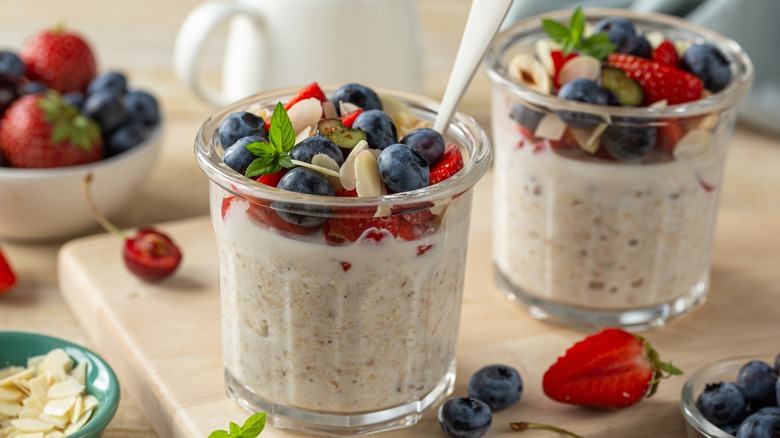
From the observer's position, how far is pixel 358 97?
126 cm

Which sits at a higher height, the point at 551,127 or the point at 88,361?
the point at 551,127

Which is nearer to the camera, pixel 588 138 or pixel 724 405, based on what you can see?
pixel 724 405

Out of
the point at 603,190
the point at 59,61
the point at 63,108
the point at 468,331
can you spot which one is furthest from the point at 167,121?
the point at 603,190

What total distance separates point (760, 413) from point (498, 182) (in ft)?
1.73

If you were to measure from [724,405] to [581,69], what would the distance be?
0.47 m

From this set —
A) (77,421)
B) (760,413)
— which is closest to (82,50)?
(77,421)

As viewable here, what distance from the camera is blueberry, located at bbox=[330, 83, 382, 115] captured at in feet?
4.13

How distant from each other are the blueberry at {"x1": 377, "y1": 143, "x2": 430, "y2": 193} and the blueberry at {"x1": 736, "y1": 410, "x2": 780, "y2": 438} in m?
0.45

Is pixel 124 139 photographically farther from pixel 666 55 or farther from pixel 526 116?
pixel 666 55

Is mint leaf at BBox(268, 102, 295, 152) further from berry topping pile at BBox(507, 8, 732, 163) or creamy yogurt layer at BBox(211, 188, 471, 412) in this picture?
berry topping pile at BBox(507, 8, 732, 163)

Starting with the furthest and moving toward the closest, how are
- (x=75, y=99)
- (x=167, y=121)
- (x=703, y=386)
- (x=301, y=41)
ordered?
(x=167, y=121) → (x=301, y=41) → (x=75, y=99) → (x=703, y=386)

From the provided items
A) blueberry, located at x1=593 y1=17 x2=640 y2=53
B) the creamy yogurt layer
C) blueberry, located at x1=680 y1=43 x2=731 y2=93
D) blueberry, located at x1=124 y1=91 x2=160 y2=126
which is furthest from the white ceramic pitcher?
the creamy yogurt layer

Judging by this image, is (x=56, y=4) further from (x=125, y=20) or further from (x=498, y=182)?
(x=498, y=182)

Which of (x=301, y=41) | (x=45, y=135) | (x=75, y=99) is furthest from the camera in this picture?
(x=301, y=41)
